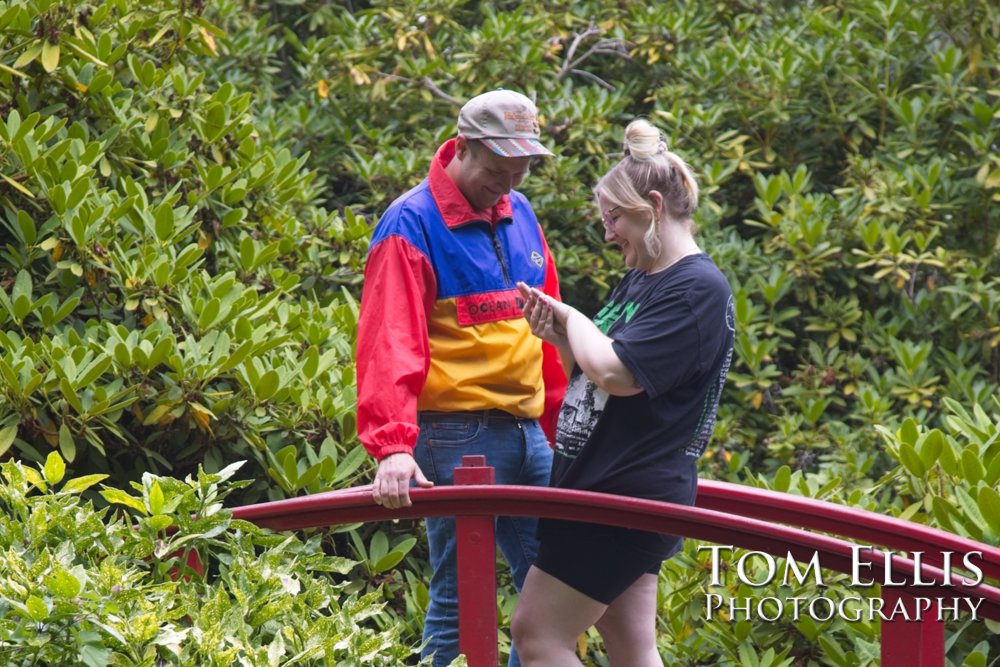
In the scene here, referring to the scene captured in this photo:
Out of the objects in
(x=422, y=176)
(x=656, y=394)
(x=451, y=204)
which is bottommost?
(x=422, y=176)

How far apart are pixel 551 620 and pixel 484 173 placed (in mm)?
1213

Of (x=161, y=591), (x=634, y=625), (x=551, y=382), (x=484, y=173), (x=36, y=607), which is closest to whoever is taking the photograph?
(x=36, y=607)

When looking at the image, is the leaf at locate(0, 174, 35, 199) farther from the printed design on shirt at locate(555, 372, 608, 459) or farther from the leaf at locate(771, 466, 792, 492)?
the leaf at locate(771, 466, 792, 492)

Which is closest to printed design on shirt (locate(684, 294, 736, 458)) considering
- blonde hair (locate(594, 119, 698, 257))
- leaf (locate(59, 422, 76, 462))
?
blonde hair (locate(594, 119, 698, 257))

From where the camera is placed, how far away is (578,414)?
340cm

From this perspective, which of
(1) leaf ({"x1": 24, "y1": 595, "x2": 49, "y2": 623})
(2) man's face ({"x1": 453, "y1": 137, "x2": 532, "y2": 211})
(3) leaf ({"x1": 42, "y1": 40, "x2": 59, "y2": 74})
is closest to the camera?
(1) leaf ({"x1": 24, "y1": 595, "x2": 49, "y2": 623})

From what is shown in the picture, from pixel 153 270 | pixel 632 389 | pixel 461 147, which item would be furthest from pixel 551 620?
pixel 153 270

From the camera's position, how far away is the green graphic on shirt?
3.33m

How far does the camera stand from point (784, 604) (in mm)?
4141

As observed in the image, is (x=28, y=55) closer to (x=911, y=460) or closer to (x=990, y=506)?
(x=911, y=460)

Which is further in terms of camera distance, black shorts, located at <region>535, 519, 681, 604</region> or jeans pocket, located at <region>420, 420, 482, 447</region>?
jeans pocket, located at <region>420, 420, 482, 447</region>

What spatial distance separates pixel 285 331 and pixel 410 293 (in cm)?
137

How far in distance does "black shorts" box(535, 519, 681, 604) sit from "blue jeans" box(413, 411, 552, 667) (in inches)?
14.1

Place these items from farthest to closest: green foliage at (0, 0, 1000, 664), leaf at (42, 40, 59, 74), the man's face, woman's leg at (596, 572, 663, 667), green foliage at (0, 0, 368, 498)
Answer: leaf at (42, 40, 59, 74) → green foliage at (0, 0, 1000, 664) → green foliage at (0, 0, 368, 498) → the man's face → woman's leg at (596, 572, 663, 667)
